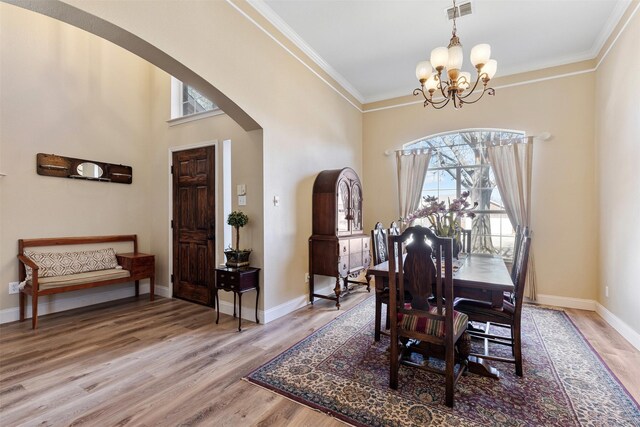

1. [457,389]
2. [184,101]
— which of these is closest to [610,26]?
[457,389]

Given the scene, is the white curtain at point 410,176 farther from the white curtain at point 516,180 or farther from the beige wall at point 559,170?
the white curtain at point 516,180

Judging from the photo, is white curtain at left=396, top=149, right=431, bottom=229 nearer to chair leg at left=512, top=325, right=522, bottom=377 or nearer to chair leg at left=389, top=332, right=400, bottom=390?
chair leg at left=512, top=325, right=522, bottom=377

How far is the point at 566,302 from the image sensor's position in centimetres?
398

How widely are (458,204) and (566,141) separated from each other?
102 inches

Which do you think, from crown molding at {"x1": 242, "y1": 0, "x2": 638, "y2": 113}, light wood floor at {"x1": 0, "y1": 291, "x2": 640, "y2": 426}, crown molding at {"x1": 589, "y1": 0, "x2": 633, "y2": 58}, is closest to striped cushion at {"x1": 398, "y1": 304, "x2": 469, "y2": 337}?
light wood floor at {"x1": 0, "y1": 291, "x2": 640, "y2": 426}

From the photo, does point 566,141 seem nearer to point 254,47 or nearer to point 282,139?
point 282,139

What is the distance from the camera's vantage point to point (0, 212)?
3.30m

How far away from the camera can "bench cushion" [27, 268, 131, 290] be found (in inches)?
130

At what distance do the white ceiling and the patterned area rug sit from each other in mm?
3366

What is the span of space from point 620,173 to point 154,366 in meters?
4.78

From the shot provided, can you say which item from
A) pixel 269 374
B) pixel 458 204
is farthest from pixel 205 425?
pixel 458 204

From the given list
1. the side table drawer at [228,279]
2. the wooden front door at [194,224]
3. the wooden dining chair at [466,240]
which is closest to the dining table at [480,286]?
the wooden dining chair at [466,240]

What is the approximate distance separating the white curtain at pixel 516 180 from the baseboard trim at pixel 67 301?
5.12 metres

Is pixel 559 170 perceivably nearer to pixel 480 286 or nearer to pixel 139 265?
pixel 480 286
